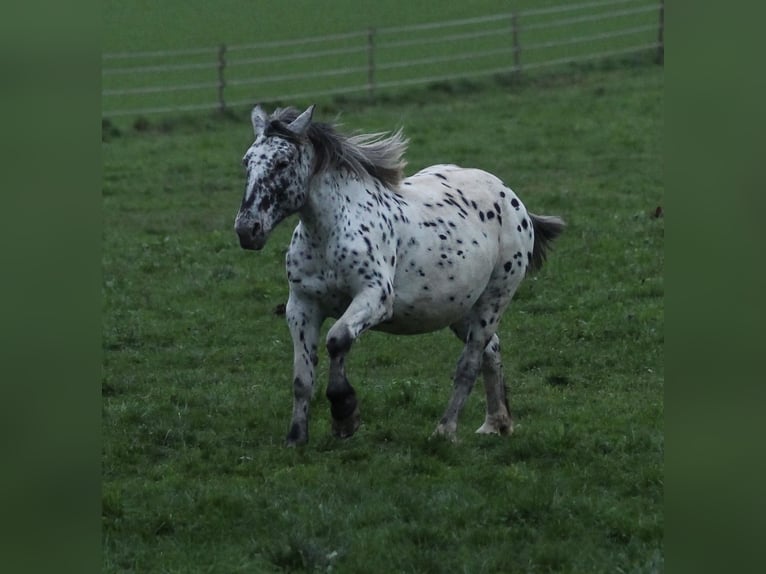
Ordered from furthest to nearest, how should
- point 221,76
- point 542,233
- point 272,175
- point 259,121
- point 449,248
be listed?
point 221,76 < point 542,233 < point 449,248 < point 259,121 < point 272,175

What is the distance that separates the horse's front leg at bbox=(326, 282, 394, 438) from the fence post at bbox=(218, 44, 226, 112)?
1647 centimetres

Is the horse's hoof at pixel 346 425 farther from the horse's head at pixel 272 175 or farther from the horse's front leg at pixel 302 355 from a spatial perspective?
the horse's head at pixel 272 175

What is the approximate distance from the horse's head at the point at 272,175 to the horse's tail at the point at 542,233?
2044mm

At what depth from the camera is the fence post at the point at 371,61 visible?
23.3 meters

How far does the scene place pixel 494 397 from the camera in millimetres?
7824

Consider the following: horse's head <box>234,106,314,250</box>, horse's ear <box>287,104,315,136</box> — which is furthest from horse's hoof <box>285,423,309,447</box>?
horse's ear <box>287,104,315,136</box>

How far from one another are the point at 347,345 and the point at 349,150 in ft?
4.24

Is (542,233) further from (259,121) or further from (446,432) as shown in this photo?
(259,121)

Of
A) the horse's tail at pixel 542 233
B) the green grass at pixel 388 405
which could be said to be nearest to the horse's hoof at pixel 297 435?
the green grass at pixel 388 405

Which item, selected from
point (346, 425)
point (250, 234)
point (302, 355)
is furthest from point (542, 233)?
point (250, 234)

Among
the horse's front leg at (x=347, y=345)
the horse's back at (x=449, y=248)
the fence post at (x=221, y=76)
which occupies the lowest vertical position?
the horse's front leg at (x=347, y=345)

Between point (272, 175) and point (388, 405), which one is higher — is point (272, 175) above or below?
above
